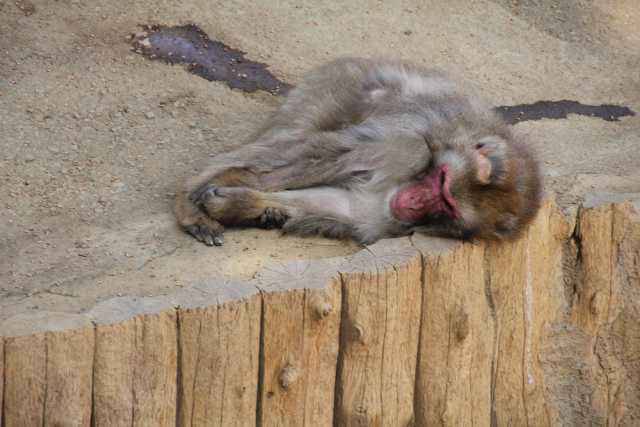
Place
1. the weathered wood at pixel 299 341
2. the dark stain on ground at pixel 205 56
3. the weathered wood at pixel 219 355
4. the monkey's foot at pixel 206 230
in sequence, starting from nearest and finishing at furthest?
the weathered wood at pixel 219 355 < the weathered wood at pixel 299 341 < the monkey's foot at pixel 206 230 < the dark stain on ground at pixel 205 56


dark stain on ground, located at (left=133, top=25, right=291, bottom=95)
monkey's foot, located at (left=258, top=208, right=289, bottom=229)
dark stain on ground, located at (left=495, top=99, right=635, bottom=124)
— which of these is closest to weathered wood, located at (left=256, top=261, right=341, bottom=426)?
monkey's foot, located at (left=258, top=208, right=289, bottom=229)

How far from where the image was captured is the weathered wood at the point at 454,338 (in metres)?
4.29

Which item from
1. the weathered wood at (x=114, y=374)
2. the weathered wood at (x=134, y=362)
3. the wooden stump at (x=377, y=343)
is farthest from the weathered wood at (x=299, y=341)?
the weathered wood at (x=114, y=374)

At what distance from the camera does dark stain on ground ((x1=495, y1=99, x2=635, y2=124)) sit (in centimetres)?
637

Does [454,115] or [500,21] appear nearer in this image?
[454,115]

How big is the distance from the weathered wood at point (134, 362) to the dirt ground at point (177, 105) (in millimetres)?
227

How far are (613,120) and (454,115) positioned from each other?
2.00m

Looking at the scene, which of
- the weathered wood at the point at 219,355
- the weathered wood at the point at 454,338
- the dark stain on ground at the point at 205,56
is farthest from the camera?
the dark stain on ground at the point at 205,56

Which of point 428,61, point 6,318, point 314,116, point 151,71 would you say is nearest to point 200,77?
point 151,71

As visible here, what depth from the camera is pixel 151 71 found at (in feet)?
19.9

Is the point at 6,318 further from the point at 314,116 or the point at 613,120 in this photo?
the point at 613,120

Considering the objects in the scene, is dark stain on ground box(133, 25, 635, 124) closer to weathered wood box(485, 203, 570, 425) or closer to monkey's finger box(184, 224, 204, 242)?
weathered wood box(485, 203, 570, 425)

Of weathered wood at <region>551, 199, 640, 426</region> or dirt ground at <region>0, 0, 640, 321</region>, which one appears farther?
weathered wood at <region>551, 199, 640, 426</region>

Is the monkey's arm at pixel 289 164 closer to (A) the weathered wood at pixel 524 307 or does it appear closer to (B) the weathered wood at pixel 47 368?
(A) the weathered wood at pixel 524 307
